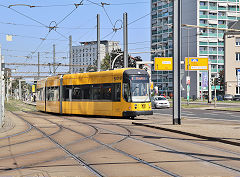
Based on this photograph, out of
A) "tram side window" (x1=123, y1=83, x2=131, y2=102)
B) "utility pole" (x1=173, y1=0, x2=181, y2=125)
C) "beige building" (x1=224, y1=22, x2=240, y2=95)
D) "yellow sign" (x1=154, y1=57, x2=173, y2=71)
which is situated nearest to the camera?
"utility pole" (x1=173, y1=0, x2=181, y2=125)

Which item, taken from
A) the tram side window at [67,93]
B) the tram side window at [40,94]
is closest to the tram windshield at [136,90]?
the tram side window at [67,93]

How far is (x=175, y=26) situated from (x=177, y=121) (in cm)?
450

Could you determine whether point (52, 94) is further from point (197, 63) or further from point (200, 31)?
point (200, 31)

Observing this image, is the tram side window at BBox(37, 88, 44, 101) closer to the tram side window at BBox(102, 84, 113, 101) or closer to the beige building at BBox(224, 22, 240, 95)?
the tram side window at BBox(102, 84, 113, 101)

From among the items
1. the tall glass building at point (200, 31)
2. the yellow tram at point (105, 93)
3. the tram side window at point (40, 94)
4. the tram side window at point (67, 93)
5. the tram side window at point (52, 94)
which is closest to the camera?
the yellow tram at point (105, 93)

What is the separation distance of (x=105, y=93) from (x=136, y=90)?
240 centimetres

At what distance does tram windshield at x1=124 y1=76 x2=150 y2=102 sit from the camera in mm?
23703

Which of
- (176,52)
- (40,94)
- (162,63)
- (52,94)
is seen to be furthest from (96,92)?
(162,63)

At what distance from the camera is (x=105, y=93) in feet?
82.9

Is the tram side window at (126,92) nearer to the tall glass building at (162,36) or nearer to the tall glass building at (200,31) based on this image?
the tall glass building at (200,31)

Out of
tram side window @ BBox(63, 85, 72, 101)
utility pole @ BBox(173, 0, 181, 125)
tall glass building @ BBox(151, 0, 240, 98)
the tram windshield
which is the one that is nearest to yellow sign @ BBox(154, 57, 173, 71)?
tram side window @ BBox(63, 85, 72, 101)

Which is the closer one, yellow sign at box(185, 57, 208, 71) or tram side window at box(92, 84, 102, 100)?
tram side window at box(92, 84, 102, 100)

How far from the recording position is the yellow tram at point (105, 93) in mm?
23797

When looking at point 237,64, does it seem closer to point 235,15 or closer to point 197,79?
point 197,79
